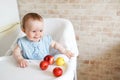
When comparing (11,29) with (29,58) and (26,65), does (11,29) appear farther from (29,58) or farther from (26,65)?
(26,65)

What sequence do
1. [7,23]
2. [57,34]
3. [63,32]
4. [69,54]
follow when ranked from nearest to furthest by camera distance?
[69,54], [63,32], [57,34], [7,23]

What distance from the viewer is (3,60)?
133 cm

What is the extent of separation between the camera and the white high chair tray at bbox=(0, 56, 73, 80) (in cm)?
113

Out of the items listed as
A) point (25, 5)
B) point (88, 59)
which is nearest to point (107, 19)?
point (88, 59)

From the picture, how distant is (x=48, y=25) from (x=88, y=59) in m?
0.56

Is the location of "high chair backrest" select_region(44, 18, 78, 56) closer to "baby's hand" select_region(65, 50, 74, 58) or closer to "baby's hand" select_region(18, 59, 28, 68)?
"baby's hand" select_region(65, 50, 74, 58)

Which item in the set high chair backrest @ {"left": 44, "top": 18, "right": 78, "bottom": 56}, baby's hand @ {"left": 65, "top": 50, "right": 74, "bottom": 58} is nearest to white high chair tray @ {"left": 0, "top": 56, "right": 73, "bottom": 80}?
baby's hand @ {"left": 65, "top": 50, "right": 74, "bottom": 58}

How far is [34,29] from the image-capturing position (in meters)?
1.32

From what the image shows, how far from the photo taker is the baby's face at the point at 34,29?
132 centimetres

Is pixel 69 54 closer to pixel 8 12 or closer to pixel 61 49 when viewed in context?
pixel 61 49

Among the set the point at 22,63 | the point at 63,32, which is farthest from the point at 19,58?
the point at 63,32

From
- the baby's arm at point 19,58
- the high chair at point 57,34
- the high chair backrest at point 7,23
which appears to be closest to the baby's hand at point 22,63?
the baby's arm at point 19,58

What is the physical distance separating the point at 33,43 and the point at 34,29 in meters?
0.12

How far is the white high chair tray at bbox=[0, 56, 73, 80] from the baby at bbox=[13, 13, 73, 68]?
7 centimetres
